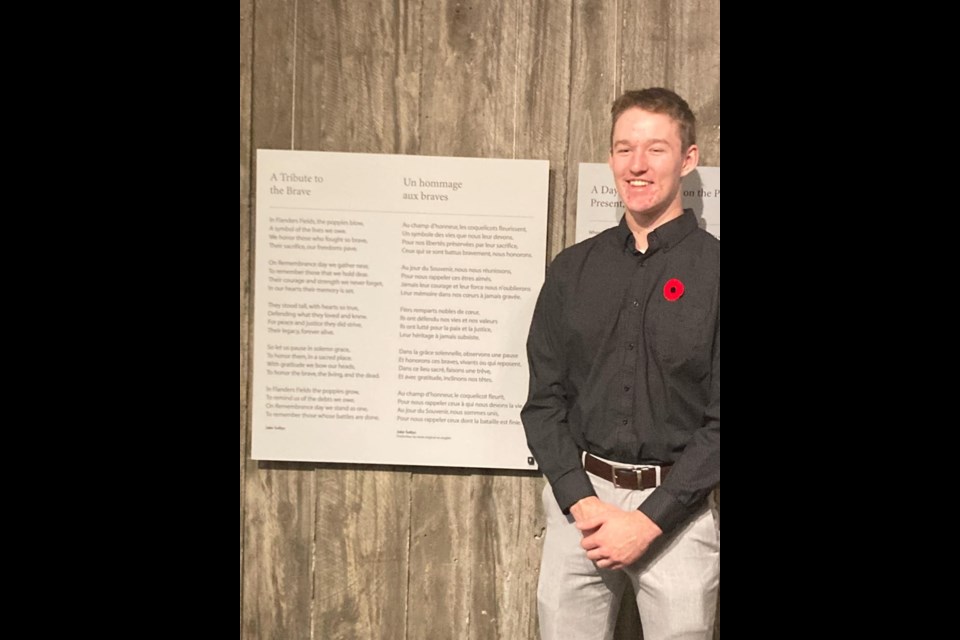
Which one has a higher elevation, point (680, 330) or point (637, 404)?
point (680, 330)

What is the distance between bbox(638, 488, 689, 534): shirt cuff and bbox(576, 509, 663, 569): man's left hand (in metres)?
0.01

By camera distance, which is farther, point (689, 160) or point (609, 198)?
point (609, 198)

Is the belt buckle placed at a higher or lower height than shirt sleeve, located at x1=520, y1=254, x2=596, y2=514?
lower

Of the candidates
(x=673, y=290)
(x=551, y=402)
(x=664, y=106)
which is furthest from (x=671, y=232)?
(x=551, y=402)

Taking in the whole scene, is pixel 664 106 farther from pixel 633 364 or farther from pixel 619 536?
pixel 619 536

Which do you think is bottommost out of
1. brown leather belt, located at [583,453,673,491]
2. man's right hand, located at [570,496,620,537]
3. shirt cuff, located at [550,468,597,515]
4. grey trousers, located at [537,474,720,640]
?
grey trousers, located at [537,474,720,640]

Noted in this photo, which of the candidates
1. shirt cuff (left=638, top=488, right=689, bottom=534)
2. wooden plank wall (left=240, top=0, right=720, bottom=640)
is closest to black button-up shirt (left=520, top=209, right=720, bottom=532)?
shirt cuff (left=638, top=488, right=689, bottom=534)

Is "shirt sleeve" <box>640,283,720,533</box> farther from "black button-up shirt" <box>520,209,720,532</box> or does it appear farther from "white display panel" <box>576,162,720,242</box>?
"white display panel" <box>576,162,720,242</box>

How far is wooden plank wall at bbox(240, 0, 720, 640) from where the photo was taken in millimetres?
1808

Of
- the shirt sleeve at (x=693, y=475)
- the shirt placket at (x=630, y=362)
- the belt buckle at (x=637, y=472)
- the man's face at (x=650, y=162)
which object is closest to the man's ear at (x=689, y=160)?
the man's face at (x=650, y=162)

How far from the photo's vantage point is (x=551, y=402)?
178 centimetres

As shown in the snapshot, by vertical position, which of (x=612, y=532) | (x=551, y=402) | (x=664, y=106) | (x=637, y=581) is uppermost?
(x=664, y=106)

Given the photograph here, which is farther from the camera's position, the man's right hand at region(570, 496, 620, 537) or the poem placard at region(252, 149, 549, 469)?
the poem placard at region(252, 149, 549, 469)

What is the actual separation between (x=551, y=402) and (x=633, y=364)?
0.61 feet
